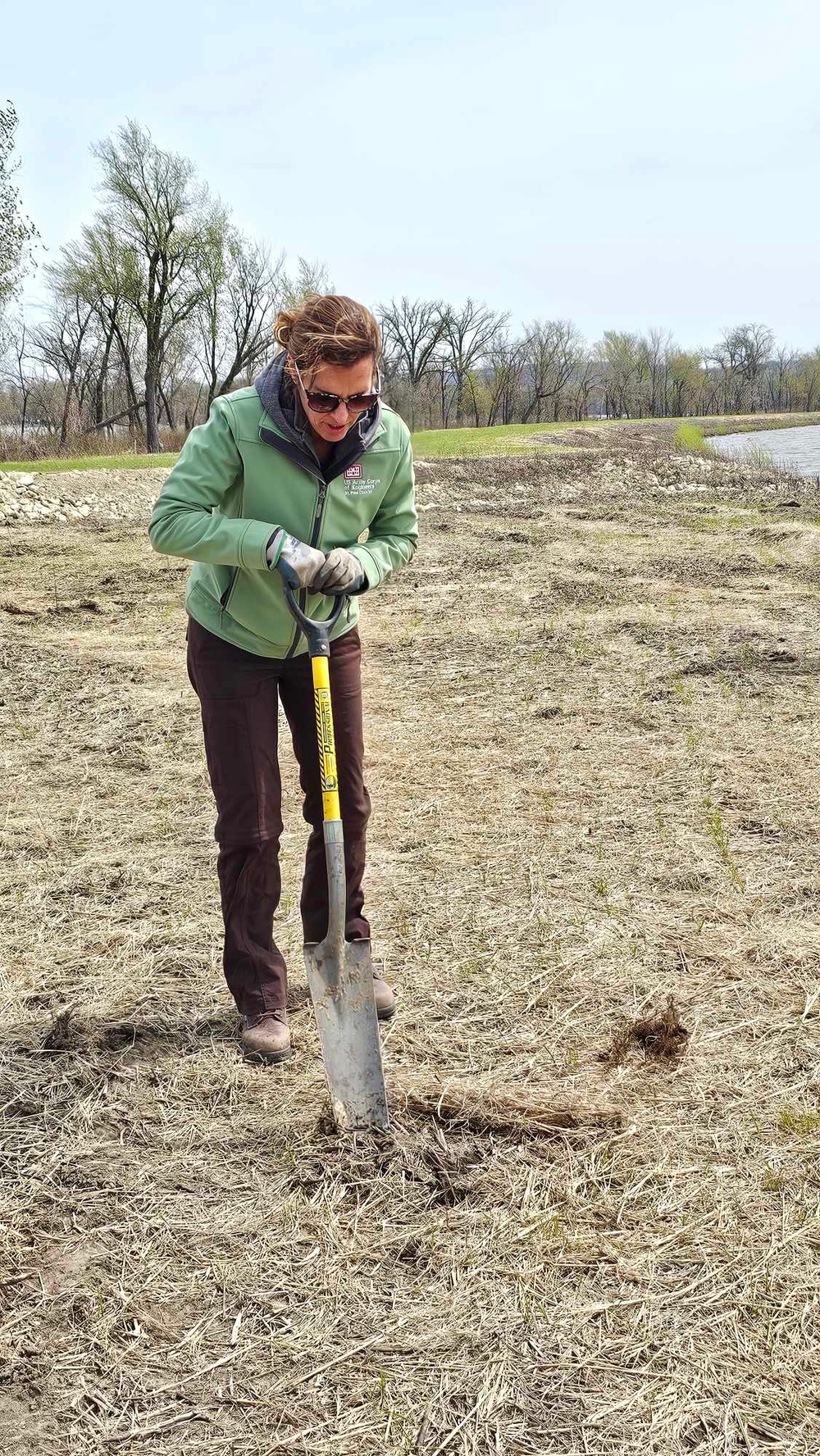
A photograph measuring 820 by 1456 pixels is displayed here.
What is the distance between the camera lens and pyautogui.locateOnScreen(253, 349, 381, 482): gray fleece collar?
2713mm

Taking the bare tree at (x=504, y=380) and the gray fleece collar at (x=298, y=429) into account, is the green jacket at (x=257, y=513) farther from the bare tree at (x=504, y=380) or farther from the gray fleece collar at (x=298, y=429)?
the bare tree at (x=504, y=380)

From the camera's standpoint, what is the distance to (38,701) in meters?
7.43

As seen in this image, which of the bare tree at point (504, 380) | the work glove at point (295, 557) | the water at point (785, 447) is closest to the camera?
the work glove at point (295, 557)

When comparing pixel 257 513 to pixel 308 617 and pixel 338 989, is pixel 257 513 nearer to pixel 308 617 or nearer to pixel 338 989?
pixel 308 617

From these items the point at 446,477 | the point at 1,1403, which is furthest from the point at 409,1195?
the point at 446,477

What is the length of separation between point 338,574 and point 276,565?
0.16 m

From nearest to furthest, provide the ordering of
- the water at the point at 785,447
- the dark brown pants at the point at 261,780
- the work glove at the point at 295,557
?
the work glove at the point at 295,557
the dark brown pants at the point at 261,780
the water at the point at 785,447

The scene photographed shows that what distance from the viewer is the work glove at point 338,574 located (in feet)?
8.89

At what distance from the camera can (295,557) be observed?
8.67 ft

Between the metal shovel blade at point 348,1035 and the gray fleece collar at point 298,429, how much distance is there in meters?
1.27

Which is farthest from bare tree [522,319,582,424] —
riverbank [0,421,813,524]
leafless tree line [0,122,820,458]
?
riverbank [0,421,813,524]

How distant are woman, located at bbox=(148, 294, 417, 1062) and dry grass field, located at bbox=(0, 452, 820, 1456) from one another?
472mm

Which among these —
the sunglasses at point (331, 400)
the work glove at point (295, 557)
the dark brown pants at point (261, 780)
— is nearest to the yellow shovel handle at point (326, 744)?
the dark brown pants at point (261, 780)

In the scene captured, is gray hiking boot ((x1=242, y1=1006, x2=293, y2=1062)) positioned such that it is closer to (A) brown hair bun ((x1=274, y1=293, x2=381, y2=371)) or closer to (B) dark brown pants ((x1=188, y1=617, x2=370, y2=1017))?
(B) dark brown pants ((x1=188, y1=617, x2=370, y2=1017))
